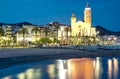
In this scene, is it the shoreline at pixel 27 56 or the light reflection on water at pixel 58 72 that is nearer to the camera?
the light reflection on water at pixel 58 72

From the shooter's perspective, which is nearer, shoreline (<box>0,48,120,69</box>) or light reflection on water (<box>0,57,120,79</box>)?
light reflection on water (<box>0,57,120,79</box>)

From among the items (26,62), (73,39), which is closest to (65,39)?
(73,39)

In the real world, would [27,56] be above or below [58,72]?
above

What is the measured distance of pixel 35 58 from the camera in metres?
71.3

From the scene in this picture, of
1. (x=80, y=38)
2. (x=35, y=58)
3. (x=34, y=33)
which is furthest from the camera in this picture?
(x=80, y=38)

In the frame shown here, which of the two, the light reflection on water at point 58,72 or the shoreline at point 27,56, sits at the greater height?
the shoreline at point 27,56

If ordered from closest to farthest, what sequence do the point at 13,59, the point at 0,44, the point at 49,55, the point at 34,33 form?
the point at 13,59, the point at 49,55, the point at 0,44, the point at 34,33

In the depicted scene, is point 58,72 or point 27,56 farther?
point 27,56

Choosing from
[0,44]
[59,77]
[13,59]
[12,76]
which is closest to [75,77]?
[59,77]

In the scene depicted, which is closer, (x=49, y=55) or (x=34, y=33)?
(x=49, y=55)

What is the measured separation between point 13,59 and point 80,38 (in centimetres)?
13753

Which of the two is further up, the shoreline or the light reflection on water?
the shoreline

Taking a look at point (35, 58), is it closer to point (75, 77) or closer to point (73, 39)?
point (75, 77)

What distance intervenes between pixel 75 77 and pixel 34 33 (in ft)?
466
